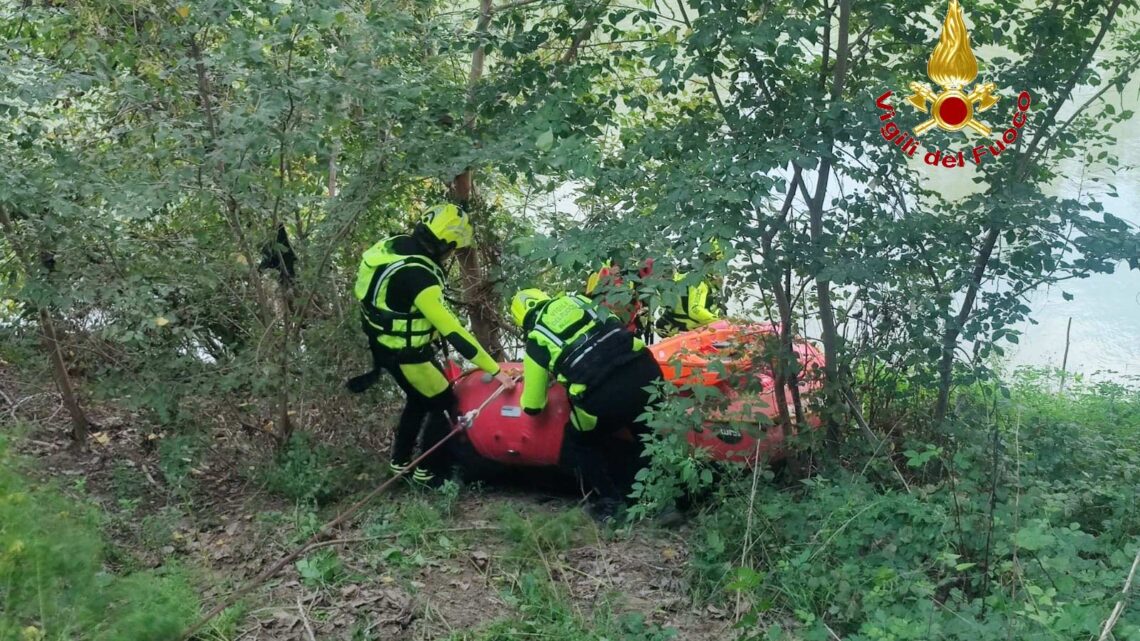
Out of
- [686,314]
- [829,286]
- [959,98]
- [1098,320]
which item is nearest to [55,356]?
[686,314]

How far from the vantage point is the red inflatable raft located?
504cm

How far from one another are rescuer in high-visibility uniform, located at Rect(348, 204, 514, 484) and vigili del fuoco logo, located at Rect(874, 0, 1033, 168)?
259 centimetres

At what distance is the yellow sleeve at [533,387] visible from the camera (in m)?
5.55

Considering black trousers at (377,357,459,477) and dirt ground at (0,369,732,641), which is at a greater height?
black trousers at (377,357,459,477)

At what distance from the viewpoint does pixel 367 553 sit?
16.7 ft

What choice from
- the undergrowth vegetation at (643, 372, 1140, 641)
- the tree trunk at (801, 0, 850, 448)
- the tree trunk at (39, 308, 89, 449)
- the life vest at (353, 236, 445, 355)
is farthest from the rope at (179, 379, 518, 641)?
the tree trunk at (39, 308, 89, 449)

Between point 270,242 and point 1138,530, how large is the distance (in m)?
4.56

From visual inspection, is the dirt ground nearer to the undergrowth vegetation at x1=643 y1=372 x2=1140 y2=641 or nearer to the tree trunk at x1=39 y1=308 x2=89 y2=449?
the tree trunk at x1=39 y1=308 x2=89 y2=449

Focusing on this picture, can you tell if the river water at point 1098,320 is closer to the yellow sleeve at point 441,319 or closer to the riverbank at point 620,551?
the riverbank at point 620,551

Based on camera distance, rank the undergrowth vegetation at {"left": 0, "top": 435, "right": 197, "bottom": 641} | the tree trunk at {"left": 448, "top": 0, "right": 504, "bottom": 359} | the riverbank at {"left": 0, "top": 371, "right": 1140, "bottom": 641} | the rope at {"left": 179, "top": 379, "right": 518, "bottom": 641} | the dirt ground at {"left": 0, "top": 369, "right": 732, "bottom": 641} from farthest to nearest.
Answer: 1. the tree trunk at {"left": 448, "top": 0, "right": 504, "bottom": 359}
2. the dirt ground at {"left": 0, "top": 369, "right": 732, "bottom": 641}
3. the rope at {"left": 179, "top": 379, "right": 518, "bottom": 641}
4. the riverbank at {"left": 0, "top": 371, "right": 1140, "bottom": 641}
5. the undergrowth vegetation at {"left": 0, "top": 435, "right": 197, "bottom": 641}

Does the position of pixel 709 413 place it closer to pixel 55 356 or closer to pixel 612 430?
pixel 612 430

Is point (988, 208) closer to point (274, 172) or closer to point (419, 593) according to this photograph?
point (419, 593)

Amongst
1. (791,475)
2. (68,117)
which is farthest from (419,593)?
(68,117)

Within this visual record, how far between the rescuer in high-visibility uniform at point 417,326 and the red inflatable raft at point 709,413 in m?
0.19
